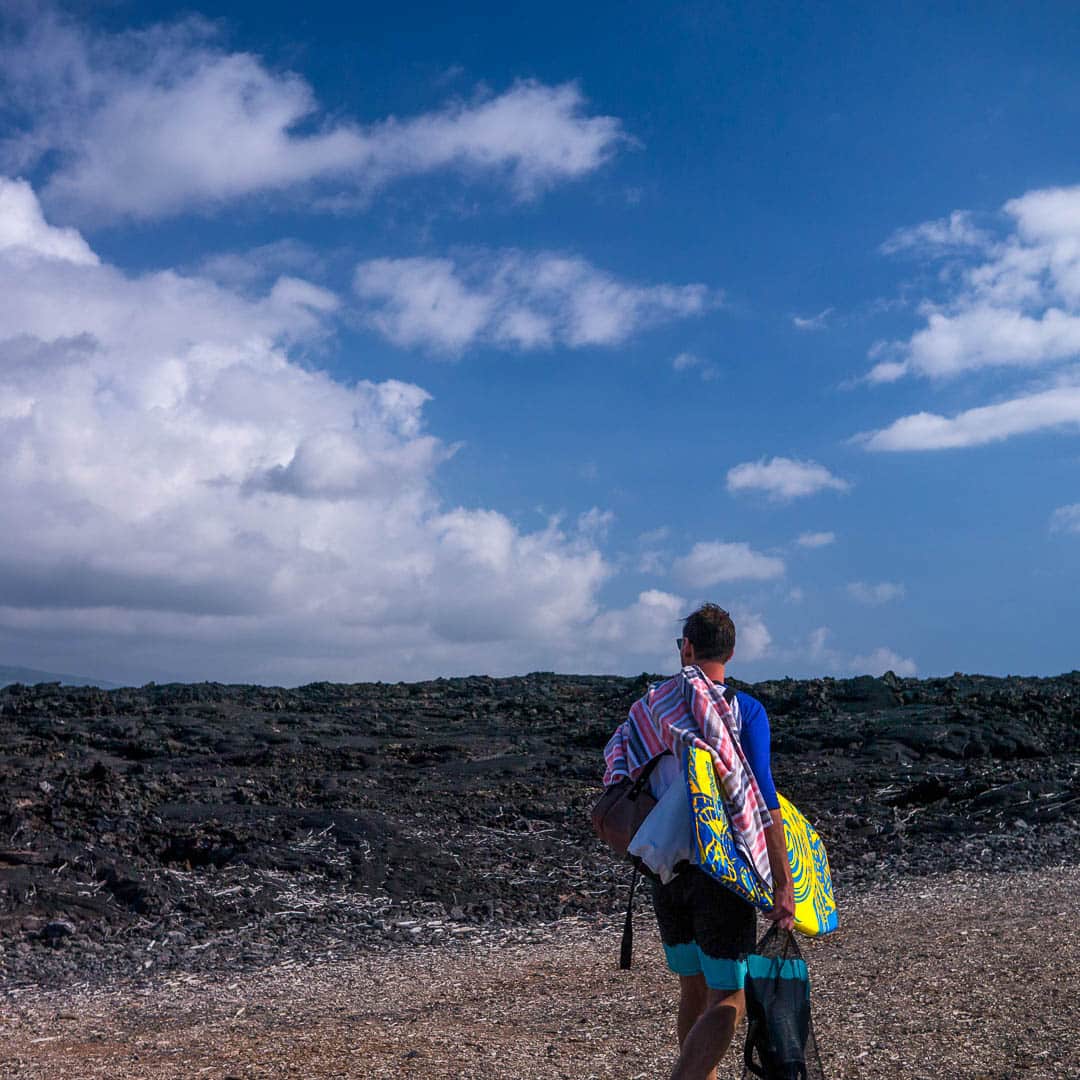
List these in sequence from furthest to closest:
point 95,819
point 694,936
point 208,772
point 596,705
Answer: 1. point 596,705
2. point 208,772
3. point 95,819
4. point 694,936

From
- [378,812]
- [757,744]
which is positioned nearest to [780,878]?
[757,744]

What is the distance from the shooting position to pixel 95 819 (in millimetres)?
10758

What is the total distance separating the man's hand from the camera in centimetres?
335

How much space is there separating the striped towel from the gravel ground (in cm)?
190

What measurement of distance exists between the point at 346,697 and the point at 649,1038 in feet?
54.4

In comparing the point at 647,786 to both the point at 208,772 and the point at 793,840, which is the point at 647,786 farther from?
the point at 208,772

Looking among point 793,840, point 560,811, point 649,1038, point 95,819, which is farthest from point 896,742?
point 793,840

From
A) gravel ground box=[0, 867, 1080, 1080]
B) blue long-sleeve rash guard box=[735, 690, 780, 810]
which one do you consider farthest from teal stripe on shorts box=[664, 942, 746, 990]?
gravel ground box=[0, 867, 1080, 1080]

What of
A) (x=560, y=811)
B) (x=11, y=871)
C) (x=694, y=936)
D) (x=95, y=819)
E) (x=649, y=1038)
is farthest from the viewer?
(x=560, y=811)

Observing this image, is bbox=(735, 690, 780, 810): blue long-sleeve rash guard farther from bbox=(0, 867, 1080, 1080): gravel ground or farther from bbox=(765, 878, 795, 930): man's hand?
bbox=(0, 867, 1080, 1080): gravel ground

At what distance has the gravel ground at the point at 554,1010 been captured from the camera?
4.97m

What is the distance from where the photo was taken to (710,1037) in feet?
10.9

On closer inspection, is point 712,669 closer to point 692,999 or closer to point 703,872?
point 703,872

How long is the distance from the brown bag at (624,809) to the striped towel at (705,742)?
0.08 feet
